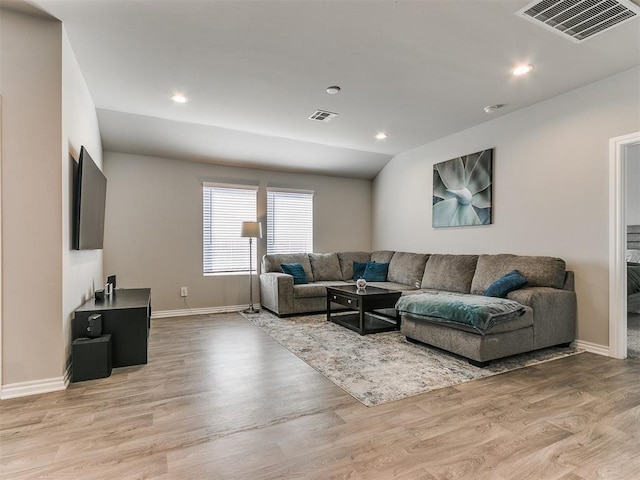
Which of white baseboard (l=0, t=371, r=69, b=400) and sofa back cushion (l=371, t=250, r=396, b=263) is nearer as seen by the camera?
white baseboard (l=0, t=371, r=69, b=400)

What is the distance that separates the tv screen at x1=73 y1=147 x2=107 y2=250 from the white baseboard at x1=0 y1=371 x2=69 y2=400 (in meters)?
1.00

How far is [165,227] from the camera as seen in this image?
5.10m

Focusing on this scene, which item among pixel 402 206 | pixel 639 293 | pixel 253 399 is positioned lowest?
pixel 253 399

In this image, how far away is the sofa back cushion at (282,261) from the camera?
18.1ft

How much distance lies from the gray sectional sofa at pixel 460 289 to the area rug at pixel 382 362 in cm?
11

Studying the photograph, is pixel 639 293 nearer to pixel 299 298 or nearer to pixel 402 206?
pixel 402 206

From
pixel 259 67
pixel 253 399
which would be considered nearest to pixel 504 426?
pixel 253 399

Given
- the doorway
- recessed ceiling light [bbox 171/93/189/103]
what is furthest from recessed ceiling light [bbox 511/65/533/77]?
recessed ceiling light [bbox 171/93/189/103]

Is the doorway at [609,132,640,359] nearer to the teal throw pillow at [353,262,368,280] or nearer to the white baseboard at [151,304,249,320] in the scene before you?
the teal throw pillow at [353,262,368,280]

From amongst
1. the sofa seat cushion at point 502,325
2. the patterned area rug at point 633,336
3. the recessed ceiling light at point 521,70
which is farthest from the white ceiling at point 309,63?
the patterned area rug at point 633,336

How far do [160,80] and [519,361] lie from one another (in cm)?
425

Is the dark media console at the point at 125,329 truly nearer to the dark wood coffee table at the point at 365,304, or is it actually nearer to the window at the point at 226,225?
the dark wood coffee table at the point at 365,304

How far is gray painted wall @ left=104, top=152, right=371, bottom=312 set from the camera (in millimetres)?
4820

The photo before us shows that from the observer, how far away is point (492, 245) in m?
4.42
